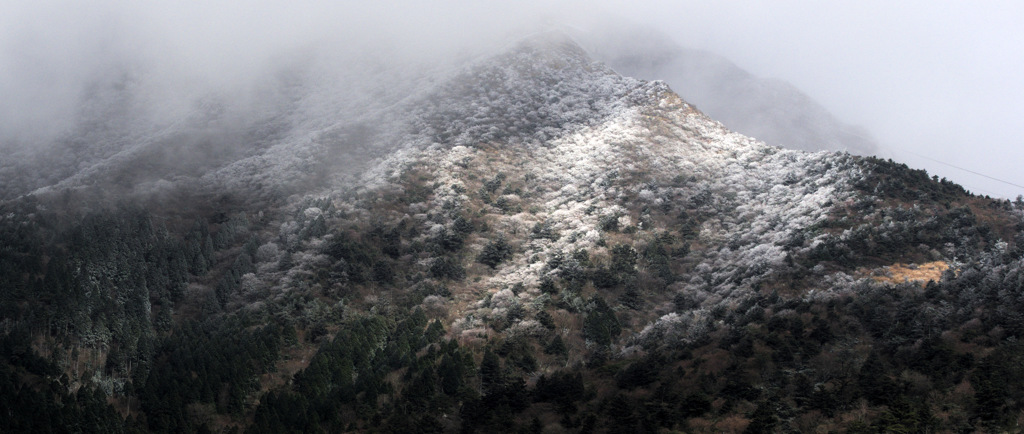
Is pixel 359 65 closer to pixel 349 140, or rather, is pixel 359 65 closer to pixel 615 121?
pixel 349 140

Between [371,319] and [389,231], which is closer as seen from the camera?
[371,319]

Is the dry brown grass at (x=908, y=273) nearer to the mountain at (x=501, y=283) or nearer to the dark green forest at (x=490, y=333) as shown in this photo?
the mountain at (x=501, y=283)

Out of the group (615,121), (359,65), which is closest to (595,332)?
(615,121)

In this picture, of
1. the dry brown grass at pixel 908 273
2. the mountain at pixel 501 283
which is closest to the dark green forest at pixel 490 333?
the mountain at pixel 501 283

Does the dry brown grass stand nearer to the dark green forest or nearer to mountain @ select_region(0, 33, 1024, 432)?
mountain @ select_region(0, 33, 1024, 432)

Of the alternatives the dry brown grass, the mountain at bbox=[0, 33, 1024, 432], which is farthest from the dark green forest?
the dry brown grass

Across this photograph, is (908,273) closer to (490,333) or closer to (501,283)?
(490,333)

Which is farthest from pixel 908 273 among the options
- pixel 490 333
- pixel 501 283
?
pixel 501 283

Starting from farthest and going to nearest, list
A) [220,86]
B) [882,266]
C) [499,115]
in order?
[220,86] → [499,115] → [882,266]
